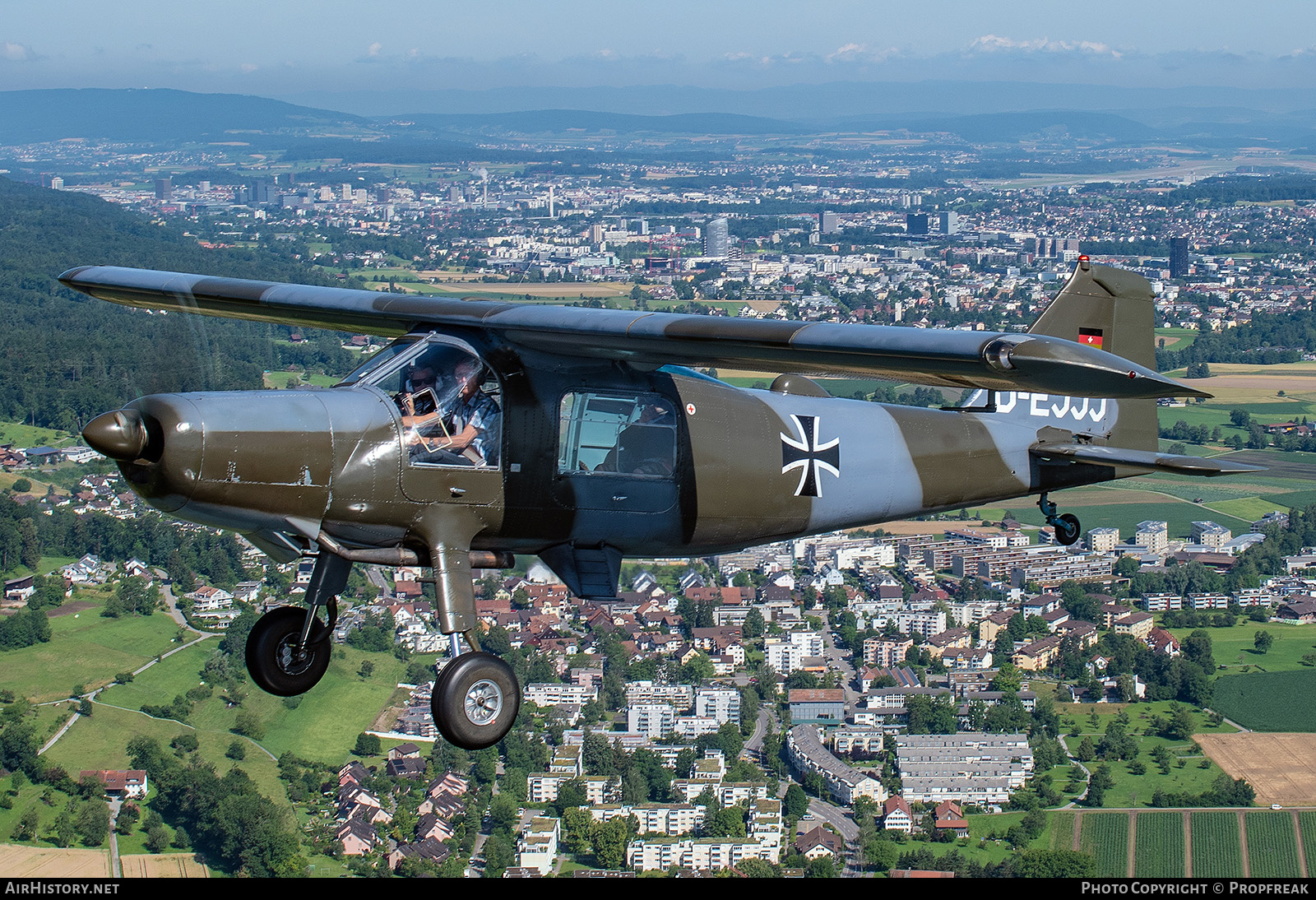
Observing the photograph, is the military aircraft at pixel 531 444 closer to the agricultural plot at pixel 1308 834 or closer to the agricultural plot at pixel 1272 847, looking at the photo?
the agricultural plot at pixel 1272 847

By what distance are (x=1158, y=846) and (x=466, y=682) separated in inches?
1576

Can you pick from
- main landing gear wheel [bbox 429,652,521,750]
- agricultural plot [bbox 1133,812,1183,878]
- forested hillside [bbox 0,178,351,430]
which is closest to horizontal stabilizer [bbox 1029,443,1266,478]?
main landing gear wheel [bbox 429,652,521,750]

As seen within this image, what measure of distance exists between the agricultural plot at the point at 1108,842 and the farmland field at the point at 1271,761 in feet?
19.9

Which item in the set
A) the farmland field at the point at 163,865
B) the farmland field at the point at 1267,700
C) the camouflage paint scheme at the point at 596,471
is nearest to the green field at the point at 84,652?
the farmland field at the point at 163,865

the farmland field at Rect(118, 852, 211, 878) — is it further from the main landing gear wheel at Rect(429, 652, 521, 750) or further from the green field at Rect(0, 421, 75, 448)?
the main landing gear wheel at Rect(429, 652, 521, 750)

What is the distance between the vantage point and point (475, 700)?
11.0 m

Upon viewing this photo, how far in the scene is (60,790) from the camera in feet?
151

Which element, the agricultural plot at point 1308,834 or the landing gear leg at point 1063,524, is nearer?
the landing gear leg at point 1063,524

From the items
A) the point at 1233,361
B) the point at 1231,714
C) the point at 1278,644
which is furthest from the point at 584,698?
the point at 1233,361

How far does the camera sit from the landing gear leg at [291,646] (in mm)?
11891

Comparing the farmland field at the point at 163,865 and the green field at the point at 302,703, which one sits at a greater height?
the green field at the point at 302,703

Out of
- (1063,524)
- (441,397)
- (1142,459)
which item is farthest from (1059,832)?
(441,397)

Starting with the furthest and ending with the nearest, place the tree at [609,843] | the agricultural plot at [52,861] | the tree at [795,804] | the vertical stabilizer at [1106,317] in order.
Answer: the tree at [795,804], the tree at [609,843], the agricultural plot at [52,861], the vertical stabilizer at [1106,317]

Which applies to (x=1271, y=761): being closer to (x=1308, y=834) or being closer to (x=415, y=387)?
(x=1308, y=834)
